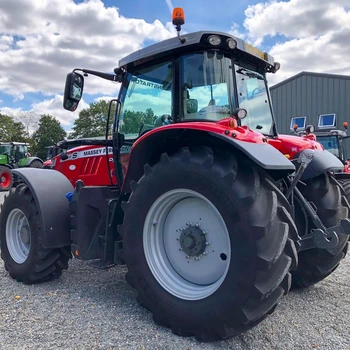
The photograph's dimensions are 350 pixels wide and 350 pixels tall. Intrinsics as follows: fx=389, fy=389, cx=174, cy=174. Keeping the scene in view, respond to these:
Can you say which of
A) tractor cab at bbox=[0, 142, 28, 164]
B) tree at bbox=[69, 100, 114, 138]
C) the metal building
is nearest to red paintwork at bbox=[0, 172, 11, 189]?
tractor cab at bbox=[0, 142, 28, 164]

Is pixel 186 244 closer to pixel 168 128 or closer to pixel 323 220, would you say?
pixel 168 128

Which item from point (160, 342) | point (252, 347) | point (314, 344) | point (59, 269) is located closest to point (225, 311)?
point (252, 347)

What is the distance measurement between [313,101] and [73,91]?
1594 centimetres

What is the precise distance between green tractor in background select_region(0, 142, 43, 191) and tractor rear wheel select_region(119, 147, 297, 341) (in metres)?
16.4

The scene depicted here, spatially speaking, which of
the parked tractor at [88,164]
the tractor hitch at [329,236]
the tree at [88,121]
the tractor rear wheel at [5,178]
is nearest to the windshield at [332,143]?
the parked tractor at [88,164]

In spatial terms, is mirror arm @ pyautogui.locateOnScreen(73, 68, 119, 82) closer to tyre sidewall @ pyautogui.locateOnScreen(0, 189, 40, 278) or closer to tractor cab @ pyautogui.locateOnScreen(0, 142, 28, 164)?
tyre sidewall @ pyautogui.locateOnScreen(0, 189, 40, 278)

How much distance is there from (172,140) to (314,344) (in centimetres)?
192

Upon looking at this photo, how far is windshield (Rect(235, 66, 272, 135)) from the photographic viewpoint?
3652 mm

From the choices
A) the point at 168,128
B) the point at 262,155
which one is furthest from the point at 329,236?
the point at 168,128

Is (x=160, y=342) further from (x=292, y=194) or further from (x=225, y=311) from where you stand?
(x=292, y=194)

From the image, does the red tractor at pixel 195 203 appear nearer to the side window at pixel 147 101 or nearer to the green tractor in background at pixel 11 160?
the side window at pixel 147 101

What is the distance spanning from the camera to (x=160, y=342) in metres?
2.84

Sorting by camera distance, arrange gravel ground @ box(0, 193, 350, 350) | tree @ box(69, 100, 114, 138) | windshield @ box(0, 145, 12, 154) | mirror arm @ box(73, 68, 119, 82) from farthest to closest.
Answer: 1. tree @ box(69, 100, 114, 138)
2. windshield @ box(0, 145, 12, 154)
3. mirror arm @ box(73, 68, 119, 82)
4. gravel ground @ box(0, 193, 350, 350)

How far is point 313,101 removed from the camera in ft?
59.2
